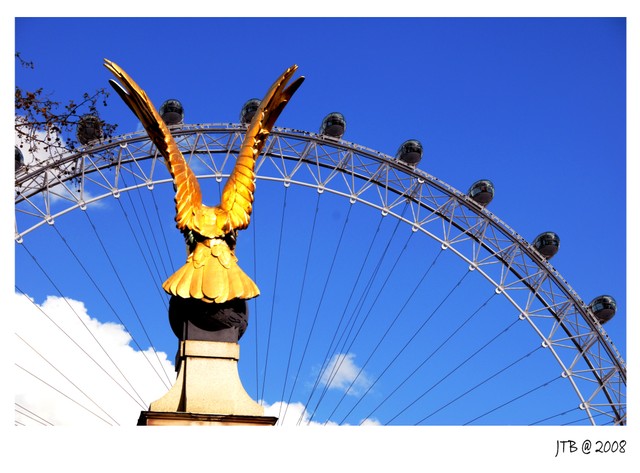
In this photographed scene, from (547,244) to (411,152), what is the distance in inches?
164

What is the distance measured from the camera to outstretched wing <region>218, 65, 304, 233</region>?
1377cm

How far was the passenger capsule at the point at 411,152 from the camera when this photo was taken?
77.5 ft

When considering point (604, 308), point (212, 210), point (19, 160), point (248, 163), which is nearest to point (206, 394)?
point (212, 210)

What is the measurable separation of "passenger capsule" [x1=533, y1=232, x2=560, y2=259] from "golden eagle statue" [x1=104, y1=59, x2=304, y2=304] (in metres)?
11.6

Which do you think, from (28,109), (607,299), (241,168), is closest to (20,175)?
(241,168)

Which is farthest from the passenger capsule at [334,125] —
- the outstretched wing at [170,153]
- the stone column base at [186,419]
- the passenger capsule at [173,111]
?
the stone column base at [186,419]

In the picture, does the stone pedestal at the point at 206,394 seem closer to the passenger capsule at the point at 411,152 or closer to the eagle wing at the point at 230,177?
the eagle wing at the point at 230,177

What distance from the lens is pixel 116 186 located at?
22.6 meters

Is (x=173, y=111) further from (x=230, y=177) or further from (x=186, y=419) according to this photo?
(x=186, y=419)

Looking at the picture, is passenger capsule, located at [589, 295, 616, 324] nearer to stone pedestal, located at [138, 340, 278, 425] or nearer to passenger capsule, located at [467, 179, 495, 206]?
passenger capsule, located at [467, 179, 495, 206]

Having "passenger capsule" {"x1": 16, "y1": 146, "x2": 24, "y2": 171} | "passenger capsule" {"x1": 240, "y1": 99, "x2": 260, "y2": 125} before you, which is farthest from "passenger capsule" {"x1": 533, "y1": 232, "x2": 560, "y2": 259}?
"passenger capsule" {"x1": 16, "y1": 146, "x2": 24, "y2": 171}

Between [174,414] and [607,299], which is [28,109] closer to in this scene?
[174,414]

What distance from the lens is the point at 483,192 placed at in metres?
24.0

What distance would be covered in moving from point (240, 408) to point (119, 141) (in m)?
11.5
